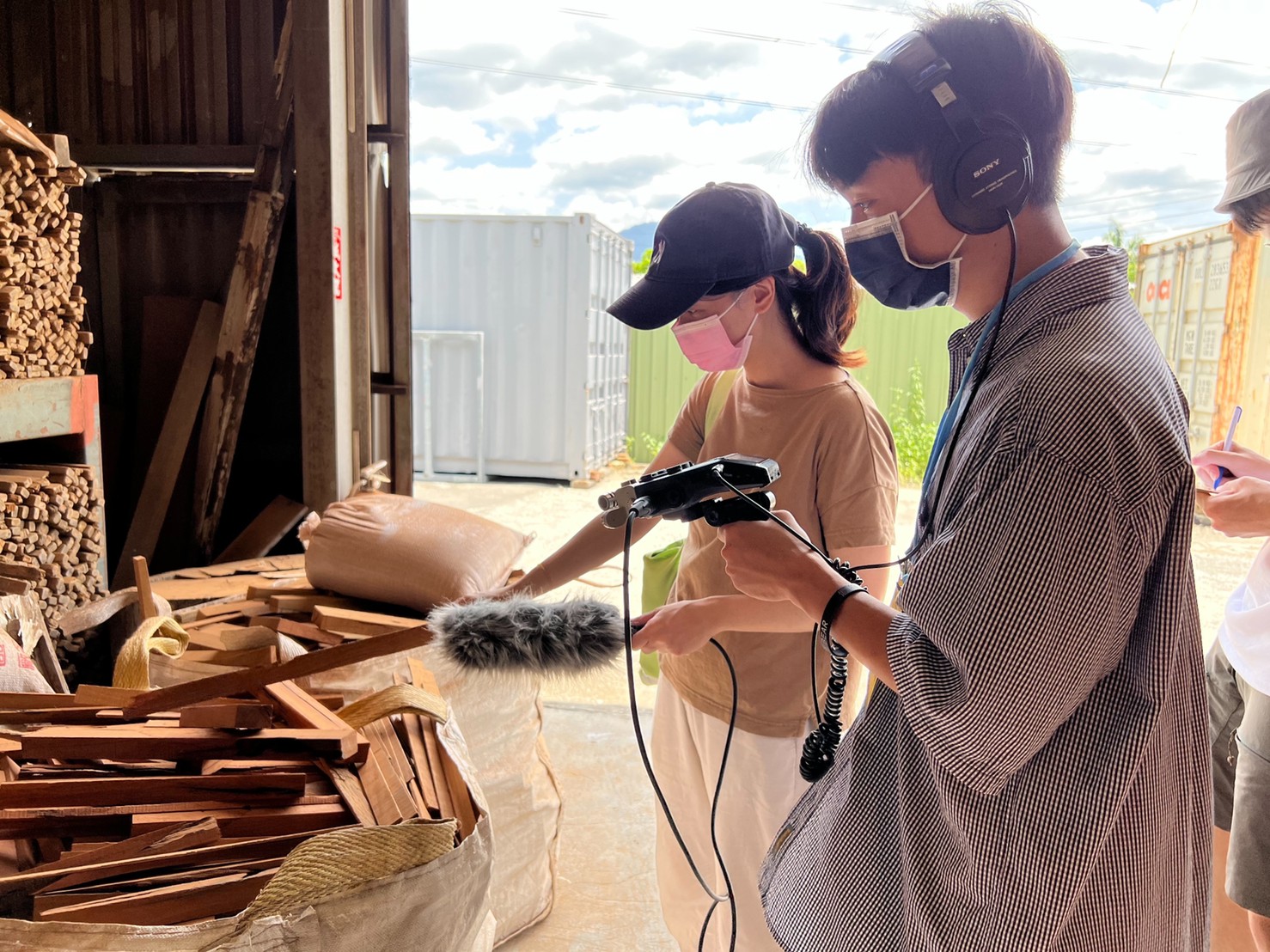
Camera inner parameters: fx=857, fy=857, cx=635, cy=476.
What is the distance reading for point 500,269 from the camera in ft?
31.3

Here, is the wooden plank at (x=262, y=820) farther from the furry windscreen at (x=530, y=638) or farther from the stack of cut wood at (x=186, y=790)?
the furry windscreen at (x=530, y=638)

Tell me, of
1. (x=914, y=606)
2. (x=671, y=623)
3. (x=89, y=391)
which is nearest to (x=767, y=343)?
(x=671, y=623)

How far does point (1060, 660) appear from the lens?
0.93 meters

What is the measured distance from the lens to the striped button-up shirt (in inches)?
36.3

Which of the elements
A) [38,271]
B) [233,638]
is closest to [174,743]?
[233,638]

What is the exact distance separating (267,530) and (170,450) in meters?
0.60

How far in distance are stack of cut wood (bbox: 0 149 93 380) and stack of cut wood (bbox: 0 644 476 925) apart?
1.56 meters

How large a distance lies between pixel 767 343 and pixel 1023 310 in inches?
32.2

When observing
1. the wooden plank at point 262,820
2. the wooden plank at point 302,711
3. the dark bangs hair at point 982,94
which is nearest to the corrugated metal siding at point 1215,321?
the dark bangs hair at point 982,94

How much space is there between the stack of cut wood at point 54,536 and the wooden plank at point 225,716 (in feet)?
4.67

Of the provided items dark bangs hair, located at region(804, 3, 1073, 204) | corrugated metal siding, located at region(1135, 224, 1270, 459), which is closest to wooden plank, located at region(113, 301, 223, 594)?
dark bangs hair, located at region(804, 3, 1073, 204)

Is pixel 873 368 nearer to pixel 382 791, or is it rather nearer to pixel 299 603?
pixel 299 603

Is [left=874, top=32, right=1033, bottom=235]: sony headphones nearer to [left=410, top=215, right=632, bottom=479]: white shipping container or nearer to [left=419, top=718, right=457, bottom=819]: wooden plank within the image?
[left=419, top=718, right=457, bottom=819]: wooden plank

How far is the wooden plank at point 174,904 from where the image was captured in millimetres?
1172
